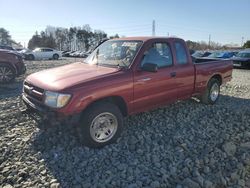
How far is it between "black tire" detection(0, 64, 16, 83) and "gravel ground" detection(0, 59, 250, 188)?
4222 mm

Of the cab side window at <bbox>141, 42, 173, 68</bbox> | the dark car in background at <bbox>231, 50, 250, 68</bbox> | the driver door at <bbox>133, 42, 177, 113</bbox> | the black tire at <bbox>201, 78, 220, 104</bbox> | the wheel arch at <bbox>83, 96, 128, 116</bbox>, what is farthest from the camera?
the dark car in background at <bbox>231, 50, 250, 68</bbox>

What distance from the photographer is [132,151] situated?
434cm

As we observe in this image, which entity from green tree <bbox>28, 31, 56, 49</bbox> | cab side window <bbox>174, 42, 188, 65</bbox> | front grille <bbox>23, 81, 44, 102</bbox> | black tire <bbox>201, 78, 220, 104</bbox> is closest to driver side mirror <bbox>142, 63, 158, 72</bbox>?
cab side window <bbox>174, 42, 188, 65</bbox>

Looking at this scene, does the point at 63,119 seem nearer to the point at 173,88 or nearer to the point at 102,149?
the point at 102,149

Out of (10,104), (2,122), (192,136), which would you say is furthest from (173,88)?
(10,104)

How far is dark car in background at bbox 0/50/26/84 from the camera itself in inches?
382

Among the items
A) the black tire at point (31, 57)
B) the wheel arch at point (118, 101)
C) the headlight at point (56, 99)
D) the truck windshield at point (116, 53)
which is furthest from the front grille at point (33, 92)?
the black tire at point (31, 57)

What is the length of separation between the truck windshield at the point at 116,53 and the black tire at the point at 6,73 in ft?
18.2

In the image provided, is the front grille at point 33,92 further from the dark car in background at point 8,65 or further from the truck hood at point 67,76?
the dark car in background at point 8,65

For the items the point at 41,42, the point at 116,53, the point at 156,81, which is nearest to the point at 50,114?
the point at 116,53

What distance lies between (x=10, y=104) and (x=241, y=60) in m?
18.2

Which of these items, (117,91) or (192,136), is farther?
(192,136)

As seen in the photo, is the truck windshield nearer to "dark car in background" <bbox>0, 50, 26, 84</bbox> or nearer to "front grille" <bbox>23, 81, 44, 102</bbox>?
"front grille" <bbox>23, 81, 44, 102</bbox>

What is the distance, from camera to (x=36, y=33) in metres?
79.5
